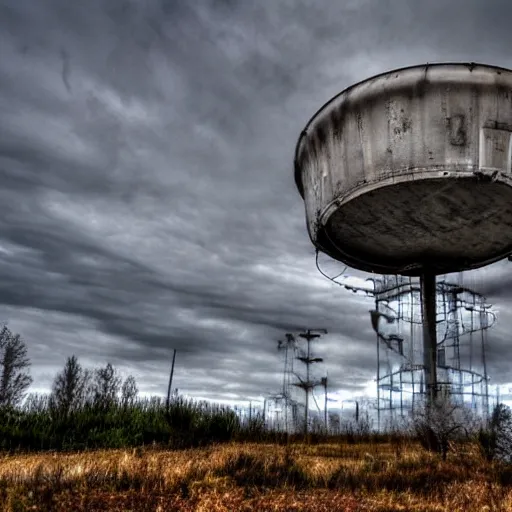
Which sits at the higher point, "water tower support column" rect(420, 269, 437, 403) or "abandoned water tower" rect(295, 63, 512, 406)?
"abandoned water tower" rect(295, 63, 512, 406)

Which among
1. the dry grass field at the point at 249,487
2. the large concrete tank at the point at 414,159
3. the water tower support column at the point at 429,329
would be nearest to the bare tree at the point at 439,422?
the water tower support column at the point at 429,329

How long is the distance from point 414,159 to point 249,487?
6344mm

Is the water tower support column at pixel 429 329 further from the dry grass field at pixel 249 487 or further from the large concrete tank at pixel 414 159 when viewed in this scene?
the dry grass field at pixel 249 487

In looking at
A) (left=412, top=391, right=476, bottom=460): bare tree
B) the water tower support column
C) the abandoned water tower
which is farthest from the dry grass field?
the water tower support column

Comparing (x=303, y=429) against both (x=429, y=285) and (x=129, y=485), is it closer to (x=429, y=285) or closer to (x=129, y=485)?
(x=429, y=285)

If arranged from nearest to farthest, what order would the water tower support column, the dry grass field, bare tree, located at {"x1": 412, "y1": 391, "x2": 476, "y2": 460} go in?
1. the dry grass field
2. bare tree, located at {"x1": 412, "y1": 391, "x2": 476, "y2": 460}
3. the water tower support column

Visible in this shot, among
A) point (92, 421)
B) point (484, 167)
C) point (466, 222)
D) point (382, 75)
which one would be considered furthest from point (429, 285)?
point (92, 421)

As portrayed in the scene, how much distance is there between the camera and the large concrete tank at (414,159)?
9438 mm

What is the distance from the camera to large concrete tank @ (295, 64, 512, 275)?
9438 millimetres

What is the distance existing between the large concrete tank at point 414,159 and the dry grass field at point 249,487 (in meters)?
4.96

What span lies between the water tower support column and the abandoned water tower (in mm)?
1914

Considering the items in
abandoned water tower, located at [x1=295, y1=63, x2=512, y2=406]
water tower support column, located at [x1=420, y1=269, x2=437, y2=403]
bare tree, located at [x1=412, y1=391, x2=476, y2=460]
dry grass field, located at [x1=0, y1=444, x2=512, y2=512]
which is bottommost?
dry grass field, located at [x1=0, y1=444, x2=512, y2=512]

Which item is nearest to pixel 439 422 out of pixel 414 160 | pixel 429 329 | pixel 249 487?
pixel 429 329

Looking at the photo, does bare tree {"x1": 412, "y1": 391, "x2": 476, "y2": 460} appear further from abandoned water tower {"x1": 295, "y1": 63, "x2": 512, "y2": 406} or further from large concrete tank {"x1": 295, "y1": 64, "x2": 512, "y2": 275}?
large concrete tank {"x1": 295, "y1": 64, "x2": 512, "y2": 275}
